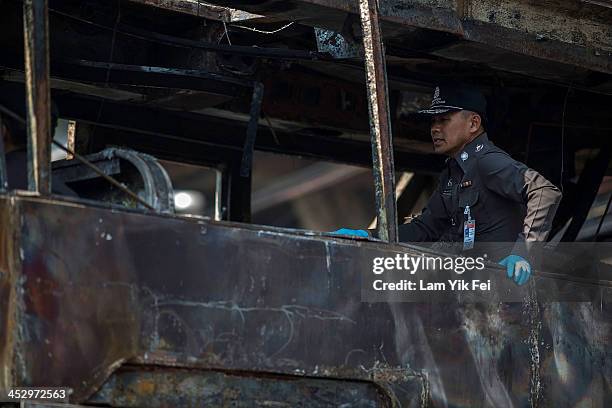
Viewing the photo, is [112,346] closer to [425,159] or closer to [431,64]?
[431,64]

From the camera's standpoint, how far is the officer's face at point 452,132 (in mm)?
6539

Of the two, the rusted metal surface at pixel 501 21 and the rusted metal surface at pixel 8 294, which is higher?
the rusted metal surface at pixel 501 21

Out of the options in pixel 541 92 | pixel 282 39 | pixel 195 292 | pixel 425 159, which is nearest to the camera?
pixel 195 292

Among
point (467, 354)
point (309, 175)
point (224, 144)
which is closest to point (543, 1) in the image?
point (467, 354)

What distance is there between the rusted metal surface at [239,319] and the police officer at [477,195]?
11.6 inches

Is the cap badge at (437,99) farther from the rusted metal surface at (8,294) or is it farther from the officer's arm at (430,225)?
the rusted metal surface at (8,294)

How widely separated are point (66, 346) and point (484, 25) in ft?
9.02

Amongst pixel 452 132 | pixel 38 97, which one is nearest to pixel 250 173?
pixel 452 132

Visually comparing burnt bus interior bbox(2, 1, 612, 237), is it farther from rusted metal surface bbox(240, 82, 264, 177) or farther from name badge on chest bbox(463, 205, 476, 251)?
name badge on chest bbox(463, 205, 476, 251)

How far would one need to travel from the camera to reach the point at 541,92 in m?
7.71

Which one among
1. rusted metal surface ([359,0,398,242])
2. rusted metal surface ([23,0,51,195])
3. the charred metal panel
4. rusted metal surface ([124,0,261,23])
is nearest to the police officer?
rusted metal surface ([359,0,398,242])

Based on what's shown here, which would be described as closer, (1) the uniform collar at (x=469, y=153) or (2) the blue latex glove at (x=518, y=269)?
(2) the blue latex glove at (x=518, y=269)

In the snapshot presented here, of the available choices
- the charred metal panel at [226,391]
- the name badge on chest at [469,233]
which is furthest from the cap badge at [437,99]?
the charred metal panel at [226,391]

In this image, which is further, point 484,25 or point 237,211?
point 237,211
